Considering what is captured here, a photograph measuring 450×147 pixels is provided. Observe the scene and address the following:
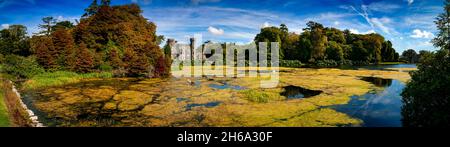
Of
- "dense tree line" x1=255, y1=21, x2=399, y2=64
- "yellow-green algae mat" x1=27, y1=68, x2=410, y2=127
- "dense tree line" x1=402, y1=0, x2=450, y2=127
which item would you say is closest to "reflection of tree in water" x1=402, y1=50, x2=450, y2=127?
"dense tree line" x1=402, y1=0, x2=450, y2=127

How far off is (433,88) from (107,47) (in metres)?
28.5

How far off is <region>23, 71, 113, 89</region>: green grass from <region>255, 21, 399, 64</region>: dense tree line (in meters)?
38.9

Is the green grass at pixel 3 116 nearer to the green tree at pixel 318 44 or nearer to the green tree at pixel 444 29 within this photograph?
the green tree at pixel 444 29

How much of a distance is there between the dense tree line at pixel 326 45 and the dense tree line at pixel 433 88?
164 ft

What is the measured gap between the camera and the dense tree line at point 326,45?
58562 millimetres

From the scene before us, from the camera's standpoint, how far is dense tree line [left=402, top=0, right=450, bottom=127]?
8305 millimetres

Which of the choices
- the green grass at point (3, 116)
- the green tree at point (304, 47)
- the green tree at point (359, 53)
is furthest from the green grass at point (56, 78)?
the green tree at point (359, 53)

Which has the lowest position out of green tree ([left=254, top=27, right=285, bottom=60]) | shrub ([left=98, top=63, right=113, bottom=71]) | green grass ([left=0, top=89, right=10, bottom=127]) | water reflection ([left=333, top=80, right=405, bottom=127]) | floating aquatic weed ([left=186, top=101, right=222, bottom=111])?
water reflection ([left=333, top=80, right=405, bottom=127])

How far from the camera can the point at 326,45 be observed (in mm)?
60406

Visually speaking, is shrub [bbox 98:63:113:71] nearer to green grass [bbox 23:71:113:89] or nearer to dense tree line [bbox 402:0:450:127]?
green grass [bbox 23:71:113:89]

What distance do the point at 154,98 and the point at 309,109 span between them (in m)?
8.49

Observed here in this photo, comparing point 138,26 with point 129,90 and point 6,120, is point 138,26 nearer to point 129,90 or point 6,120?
point 129,90
